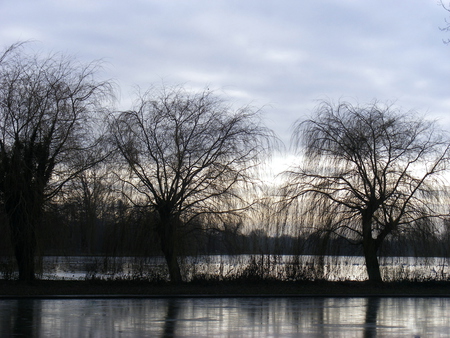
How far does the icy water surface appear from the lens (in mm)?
12586

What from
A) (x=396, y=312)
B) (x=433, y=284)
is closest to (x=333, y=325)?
(x=396, y=312)

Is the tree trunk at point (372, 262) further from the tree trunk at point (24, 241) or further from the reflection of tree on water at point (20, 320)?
the reflection of tree on water at point (20, 320)

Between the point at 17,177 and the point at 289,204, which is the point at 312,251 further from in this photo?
the point at 17,177

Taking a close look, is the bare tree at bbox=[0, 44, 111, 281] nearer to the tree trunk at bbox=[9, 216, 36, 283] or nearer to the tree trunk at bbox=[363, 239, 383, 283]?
the tree trunk at bbox=[9, 216, 36, 283]

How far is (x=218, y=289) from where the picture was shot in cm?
2388

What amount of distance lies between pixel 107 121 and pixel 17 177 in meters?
4.64

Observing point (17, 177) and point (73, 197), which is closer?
point (17, 177)

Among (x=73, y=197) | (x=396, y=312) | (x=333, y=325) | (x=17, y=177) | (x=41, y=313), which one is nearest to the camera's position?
(x=333, y=325)

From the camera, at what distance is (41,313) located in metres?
16.0

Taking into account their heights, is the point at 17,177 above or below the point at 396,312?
above

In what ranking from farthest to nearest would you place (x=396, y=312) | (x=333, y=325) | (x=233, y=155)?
(x=233, y=155) < (x=396, y=312) < (x=333, y=325)

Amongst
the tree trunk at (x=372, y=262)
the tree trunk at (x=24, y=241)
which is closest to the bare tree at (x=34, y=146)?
the tree trunk at (x=24, y=241)

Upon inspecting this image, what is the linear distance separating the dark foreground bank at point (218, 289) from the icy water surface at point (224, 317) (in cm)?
124

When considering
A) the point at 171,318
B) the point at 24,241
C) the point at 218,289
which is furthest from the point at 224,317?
the point at 24,241
